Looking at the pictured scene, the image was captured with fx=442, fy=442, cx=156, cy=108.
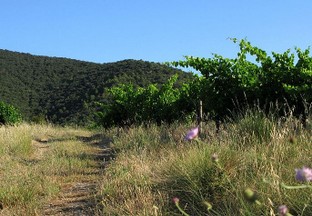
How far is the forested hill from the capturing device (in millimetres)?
49844

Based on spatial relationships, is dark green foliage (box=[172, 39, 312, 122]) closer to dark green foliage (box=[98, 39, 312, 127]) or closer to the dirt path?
dark green foliage (box=[98, 39, 312, 127])

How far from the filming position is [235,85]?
9.86 metres

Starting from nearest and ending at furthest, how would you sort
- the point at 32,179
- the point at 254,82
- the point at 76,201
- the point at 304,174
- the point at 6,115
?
the point at 304,174, the point at 76,201, the point at 32,179, the point at 254,82, the point at 6,115

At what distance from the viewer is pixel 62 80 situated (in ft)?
199

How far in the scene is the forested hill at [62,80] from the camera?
4984 centimetres

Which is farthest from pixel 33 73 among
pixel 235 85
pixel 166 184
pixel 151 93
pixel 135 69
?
pixel 166 184

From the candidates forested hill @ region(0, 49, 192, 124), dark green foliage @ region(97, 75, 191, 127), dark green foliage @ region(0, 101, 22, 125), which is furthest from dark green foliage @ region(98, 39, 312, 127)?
forested hill @ region(0, 49, 192, 124)

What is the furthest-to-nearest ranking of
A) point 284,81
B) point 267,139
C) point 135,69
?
point 135,69, point 284,81, point 267,139

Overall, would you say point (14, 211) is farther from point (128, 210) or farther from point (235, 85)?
point (235, 85)

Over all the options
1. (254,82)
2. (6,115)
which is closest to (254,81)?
(254,82)

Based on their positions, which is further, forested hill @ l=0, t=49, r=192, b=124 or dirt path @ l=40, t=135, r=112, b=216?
forested hill @ l=0, t=49, r=192, b=124

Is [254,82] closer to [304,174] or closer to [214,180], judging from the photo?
[214,180]

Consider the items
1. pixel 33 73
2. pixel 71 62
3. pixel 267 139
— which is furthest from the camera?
pixel 71 62

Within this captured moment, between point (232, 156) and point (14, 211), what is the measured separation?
265cm
